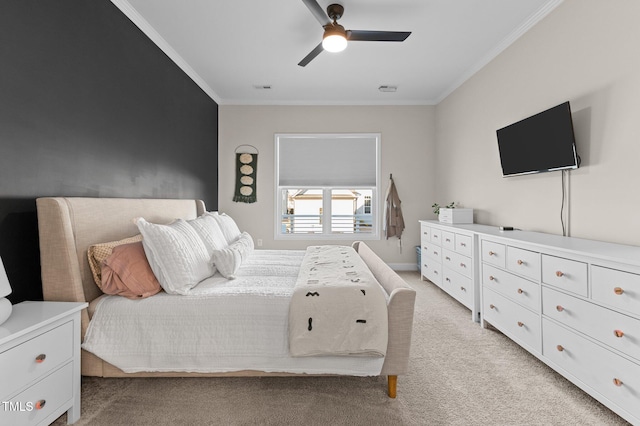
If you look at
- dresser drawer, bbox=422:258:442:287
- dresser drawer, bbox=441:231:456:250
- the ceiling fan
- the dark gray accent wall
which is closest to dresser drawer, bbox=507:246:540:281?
dresser drawer, bbox=441:231:456:250

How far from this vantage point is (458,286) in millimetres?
3295

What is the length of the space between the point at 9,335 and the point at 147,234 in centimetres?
83

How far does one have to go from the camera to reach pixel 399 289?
1.75 meters

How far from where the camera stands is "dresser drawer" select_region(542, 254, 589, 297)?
5.72 ft

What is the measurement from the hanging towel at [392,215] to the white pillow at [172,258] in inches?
132

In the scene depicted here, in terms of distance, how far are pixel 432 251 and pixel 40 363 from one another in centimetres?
379

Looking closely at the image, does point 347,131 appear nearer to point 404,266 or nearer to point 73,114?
point 404,266

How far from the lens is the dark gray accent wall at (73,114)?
65.8 inches

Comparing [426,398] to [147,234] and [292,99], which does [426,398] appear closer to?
[147,234]

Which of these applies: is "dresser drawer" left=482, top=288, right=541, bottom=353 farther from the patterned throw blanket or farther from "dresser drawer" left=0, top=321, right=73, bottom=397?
"dresser drawer" left=0, top=321, right=73, bottom=397

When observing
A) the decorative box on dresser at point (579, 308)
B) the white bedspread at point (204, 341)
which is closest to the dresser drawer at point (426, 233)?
the decorative box on dresser at point (579, 308)

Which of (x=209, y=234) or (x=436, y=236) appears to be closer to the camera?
(x=209, y=234)

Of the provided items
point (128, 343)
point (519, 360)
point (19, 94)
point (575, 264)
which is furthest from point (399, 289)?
point (19, 94)

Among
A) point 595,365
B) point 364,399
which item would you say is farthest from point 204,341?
point 595,365
